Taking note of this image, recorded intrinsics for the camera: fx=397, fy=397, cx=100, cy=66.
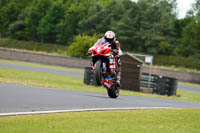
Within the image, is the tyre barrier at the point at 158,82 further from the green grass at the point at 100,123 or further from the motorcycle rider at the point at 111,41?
the green grass at the point at 100,123

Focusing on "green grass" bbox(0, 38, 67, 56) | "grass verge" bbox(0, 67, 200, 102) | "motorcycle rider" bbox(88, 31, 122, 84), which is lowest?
"grass verge" bbox(0, 67, 200, 102)

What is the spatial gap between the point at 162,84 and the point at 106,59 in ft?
45.3

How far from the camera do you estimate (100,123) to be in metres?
7.52

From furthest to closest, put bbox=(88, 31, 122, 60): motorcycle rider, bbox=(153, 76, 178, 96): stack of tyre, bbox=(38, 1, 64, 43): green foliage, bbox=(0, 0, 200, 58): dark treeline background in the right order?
bbox=(38, 1, 64, 43): green foliage, bbox=(0, 0, 200, 58): dark treeline background, bbox=(153, 76, 178, 96): stack of tyre, bbox=(88, 31, 122, 60): motorcycle rider

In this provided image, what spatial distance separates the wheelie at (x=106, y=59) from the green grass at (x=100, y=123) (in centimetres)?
191

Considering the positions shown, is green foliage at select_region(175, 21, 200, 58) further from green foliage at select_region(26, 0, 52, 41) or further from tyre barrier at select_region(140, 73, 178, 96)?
tyre barrier at select_region(140, 73, 178, 96)

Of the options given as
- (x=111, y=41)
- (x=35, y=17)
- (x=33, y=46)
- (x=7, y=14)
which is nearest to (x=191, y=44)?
(x=33, y=46)

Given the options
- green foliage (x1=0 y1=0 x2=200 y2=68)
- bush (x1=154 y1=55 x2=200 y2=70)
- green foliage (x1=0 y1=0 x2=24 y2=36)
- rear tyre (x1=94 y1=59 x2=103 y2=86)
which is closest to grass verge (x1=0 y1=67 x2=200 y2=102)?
rear tyre (x1=94 y1=59 x2=103 y2=86)

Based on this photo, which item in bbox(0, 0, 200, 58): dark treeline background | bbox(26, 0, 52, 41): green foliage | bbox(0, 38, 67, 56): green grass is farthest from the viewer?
bbox(26, 0, 52, 41): green foliage

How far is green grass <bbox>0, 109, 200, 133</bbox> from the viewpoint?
6605 millimetres

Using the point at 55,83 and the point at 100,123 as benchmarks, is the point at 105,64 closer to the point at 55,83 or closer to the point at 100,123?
the point at 100,123

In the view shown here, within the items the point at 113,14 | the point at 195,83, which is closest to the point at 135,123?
the point at 195,83

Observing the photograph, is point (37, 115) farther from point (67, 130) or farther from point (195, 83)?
point (195, 83)

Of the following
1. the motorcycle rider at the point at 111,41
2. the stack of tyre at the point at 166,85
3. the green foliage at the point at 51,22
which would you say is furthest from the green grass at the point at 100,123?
the green foliage at the point at 51,22
